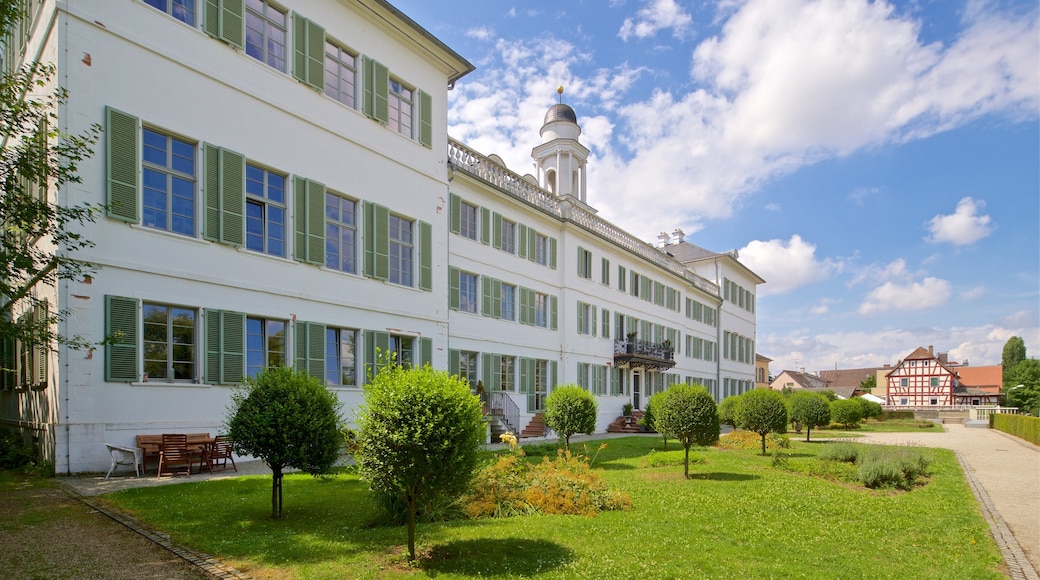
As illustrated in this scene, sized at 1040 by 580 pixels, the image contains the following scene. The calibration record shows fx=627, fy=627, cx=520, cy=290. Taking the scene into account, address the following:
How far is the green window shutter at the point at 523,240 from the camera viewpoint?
25.1m

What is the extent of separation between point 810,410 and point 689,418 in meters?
17.4

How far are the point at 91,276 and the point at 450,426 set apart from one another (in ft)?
29.0

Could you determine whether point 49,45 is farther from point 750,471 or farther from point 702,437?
point 750,471

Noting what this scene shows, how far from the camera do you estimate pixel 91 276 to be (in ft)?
37.3

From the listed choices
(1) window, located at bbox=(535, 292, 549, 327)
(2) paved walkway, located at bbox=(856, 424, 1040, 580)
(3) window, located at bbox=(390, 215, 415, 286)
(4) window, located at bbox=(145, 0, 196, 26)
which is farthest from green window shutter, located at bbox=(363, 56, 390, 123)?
(2) paved walkway, located at bbox=(856, 424, 1040, 580)

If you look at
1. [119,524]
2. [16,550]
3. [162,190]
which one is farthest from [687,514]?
[162,190]

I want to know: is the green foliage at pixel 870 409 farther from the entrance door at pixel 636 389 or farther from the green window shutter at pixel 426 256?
the green window shutter at pixel 426 256

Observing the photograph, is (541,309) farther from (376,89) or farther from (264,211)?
(264,211)

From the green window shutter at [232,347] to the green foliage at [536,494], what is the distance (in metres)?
6.59

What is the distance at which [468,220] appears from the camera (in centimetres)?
2247

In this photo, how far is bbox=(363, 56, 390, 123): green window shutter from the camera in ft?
57.8

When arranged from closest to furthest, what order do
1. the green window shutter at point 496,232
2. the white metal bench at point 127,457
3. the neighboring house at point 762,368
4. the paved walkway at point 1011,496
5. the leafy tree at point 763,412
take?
1. the paved walkway at point 1011,496
2. the white metal bench at point 127,457
3. the leafy tree at point 763,412
4. the green window shutter at point 496,232
5. the neighboring house at point 762,368

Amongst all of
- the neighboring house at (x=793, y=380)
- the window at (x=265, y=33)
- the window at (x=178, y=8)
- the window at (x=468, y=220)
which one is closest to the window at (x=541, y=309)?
the window at (x=468, y=220)

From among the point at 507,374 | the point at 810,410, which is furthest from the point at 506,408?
the point at 810,410
